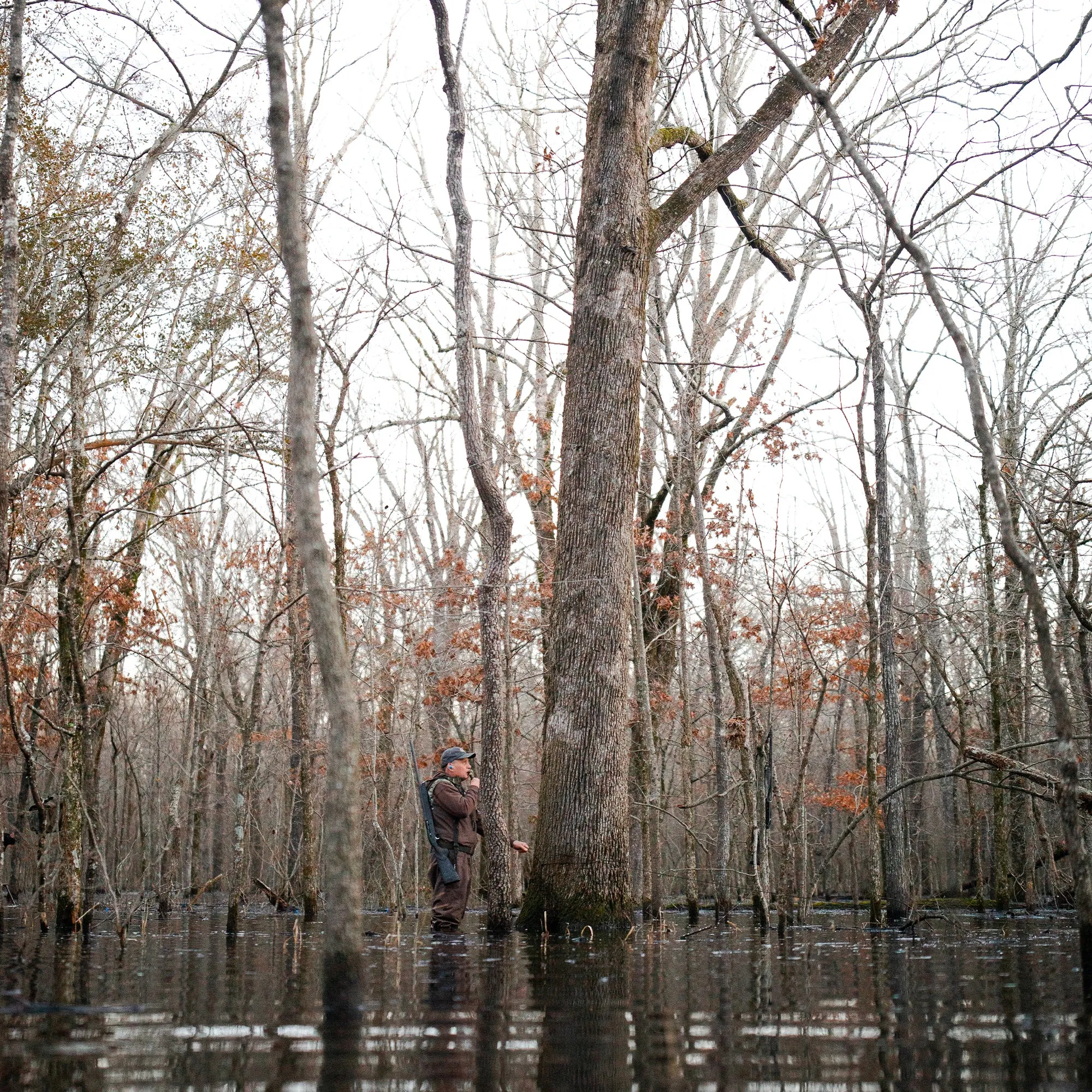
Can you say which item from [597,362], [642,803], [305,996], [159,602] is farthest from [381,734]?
[305,996]

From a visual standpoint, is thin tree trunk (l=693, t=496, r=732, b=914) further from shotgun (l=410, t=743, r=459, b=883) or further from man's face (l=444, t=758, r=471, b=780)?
shotgun (l=410, t=743, r=459, b=883)

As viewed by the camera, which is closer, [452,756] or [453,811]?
[453,811]

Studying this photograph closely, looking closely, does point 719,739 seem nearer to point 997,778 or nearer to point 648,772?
point 648,772

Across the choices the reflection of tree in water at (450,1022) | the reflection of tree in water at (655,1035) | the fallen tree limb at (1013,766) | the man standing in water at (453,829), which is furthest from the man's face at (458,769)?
the fallen tree limb at (1013,766)

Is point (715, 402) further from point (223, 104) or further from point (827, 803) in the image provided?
point (827, 803)

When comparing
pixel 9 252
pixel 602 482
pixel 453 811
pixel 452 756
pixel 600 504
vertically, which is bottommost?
pixel 453 811

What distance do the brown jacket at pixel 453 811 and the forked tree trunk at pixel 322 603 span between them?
5.60 metres

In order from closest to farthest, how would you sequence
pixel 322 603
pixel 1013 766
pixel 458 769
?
pixel 322 603, pixel 1013 766, pixel 458 769

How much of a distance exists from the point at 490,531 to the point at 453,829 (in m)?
2.75

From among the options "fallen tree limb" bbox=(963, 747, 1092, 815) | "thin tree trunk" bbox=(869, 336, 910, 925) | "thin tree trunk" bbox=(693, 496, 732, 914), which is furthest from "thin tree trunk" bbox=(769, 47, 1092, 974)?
"thin tree trunk" bbox=(693, 496, 732, 914)

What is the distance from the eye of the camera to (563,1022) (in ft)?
11.9

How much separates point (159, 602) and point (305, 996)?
1954 cm

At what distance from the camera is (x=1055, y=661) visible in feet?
15.6

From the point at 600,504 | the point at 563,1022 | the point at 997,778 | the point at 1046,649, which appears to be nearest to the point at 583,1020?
the point at 563,1022
